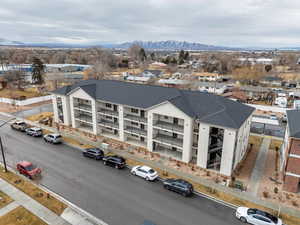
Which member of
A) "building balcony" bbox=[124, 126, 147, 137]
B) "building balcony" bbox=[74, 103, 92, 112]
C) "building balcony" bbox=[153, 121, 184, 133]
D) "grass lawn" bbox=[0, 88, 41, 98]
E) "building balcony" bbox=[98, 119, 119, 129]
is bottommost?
"building balcony" bbox=[124, 126, 147, 137]

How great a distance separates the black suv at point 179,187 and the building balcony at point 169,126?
27.9 feet

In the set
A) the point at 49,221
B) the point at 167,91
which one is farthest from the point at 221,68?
the point at 49,221

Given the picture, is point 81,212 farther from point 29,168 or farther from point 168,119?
point 168,119

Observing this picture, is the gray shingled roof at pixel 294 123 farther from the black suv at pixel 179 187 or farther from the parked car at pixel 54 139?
the parked car at pixel 54 139

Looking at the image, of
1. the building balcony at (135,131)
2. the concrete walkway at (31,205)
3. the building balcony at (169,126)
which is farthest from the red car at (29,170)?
the building balcony at (169,126)

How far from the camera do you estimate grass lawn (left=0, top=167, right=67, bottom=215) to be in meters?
21.0

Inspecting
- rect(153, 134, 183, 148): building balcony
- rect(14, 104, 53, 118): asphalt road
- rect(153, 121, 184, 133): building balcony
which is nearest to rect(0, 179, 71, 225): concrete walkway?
rect(153, 134, 183, 148): building balcony

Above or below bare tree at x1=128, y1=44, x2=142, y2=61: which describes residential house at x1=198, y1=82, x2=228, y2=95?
below

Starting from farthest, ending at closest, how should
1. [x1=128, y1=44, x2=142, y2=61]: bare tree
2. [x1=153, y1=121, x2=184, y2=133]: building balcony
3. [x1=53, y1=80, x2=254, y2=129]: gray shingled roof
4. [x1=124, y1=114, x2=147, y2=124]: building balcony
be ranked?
[x1=128, y1=44, x2=142, y2=61]: bare tree, [x1=124, y1=114, x2=147, y2=124]: building balcony, [x1=153, y1=121, x2=184, y2=133]: building balcony, [x1=53, y1=80, x2=254, y2=129]: gray shingled roof

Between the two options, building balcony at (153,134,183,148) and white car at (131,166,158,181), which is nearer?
white car at (131,166,158,181)

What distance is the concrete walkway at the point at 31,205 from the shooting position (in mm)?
19288

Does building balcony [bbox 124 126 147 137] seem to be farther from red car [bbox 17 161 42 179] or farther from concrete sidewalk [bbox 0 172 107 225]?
concrete sidewalk [bbox 0 172 107 225]

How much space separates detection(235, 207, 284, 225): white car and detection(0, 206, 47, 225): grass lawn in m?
19.1

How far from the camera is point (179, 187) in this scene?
2356cm
